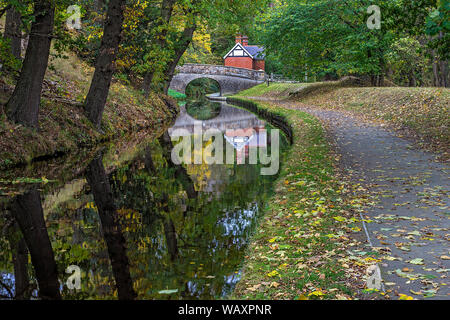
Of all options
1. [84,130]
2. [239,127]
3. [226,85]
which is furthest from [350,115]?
[226,85]

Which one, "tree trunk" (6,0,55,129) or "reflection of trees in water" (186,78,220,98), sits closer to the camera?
"tree trunk" (6,0,55,129)

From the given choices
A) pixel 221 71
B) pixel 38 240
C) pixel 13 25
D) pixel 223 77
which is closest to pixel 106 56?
pixel 13 25

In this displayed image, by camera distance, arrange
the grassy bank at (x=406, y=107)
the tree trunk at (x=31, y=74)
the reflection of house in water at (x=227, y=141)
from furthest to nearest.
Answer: the grassy bank at (x=406, y=107) → the tree trunk at (x=31, y=74) → the reflection of house in water at (x=227, y=141)

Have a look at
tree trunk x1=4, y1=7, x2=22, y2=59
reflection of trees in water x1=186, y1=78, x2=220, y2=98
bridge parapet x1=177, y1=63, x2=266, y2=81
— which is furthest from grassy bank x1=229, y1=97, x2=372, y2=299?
reflection of trees in water x1=186, y1=78, x2=220, y2=98

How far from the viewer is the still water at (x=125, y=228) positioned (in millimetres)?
5414

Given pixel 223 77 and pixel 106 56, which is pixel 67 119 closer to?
pixel 106 56

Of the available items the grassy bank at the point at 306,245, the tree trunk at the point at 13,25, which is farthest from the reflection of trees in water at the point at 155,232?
the tree trunk at the point at 13,25

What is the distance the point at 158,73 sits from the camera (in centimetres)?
2488

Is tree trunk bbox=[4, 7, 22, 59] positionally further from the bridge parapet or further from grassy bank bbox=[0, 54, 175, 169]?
the bridge parapet

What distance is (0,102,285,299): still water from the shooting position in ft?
17.8

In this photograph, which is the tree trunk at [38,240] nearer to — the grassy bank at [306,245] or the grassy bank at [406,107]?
the grassy bank at [306,245]

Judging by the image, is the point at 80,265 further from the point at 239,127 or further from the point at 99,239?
the point at 239,127

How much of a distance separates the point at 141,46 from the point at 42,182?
15454 millimetres

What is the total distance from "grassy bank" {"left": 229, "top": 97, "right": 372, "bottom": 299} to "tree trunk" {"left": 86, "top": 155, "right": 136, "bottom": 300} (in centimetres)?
135
